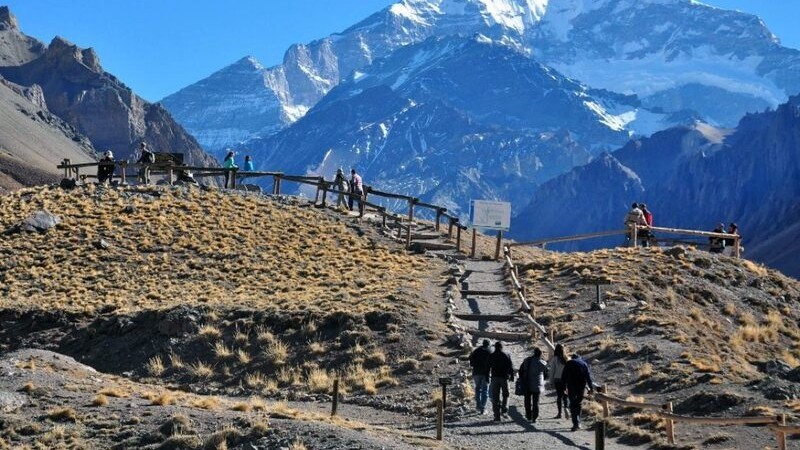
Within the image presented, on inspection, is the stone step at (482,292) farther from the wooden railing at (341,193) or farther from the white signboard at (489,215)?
the wooden railing at (341,193)

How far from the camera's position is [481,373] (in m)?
25.0

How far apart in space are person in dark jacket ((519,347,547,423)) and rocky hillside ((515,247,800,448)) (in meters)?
1.62

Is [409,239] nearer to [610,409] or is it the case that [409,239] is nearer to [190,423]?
[610,409]

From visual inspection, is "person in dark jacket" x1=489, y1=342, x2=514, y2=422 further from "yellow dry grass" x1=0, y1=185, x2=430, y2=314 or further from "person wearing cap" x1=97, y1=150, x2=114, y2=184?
"person wearing cap" x1=97, y1=150, x2=114, y2=184

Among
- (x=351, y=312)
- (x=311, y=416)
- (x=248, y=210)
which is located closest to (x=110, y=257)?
(x=248, y=210)

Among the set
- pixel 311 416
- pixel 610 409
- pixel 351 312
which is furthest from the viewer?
pixel 351 312

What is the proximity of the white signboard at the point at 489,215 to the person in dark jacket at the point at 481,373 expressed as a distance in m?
18.2

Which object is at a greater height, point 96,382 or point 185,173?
point 185,173

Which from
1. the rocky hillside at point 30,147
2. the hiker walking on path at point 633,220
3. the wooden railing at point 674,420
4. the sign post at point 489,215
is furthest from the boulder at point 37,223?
the rocky hillside at point 30,147

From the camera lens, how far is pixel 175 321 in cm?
3359

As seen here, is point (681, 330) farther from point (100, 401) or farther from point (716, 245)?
point (100, 401)

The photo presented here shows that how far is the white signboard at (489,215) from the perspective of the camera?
43.4m

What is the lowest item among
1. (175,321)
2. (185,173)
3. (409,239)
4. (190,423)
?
(190,423)

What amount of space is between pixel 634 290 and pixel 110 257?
59.6 ft
